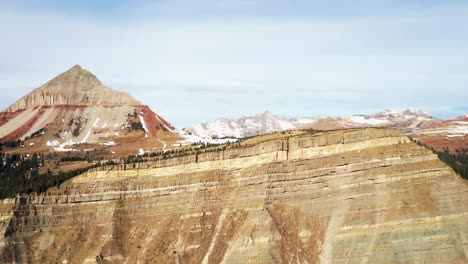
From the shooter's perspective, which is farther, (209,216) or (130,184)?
(130,184)

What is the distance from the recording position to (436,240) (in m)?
110

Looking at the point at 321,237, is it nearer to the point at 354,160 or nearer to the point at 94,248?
the point at 354,160

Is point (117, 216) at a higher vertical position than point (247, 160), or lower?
lower

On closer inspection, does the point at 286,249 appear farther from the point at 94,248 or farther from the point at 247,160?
the point at 94,248

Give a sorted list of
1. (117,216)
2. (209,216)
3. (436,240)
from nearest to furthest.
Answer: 1. (436,240)
2. (209,216)
3. (117,216)

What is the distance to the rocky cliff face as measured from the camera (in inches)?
4471

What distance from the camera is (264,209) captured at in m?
128

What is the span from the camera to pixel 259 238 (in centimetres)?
12206

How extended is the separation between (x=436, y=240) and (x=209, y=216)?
139ft

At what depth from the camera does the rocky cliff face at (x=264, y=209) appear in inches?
4471

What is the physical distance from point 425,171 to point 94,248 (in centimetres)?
6146

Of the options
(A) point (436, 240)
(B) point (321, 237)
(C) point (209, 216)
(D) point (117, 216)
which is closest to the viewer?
(A) point (436, 240)

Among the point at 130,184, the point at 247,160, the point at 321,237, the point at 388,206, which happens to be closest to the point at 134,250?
the point at 130,184

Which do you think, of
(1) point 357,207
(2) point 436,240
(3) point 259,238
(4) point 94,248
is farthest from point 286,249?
(4) point 94,248
